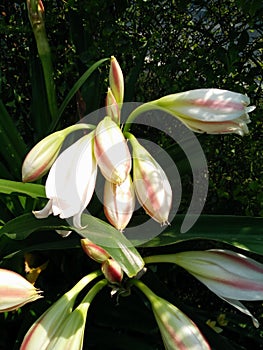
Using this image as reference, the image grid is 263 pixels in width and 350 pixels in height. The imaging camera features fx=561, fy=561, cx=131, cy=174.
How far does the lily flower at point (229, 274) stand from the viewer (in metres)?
0.98

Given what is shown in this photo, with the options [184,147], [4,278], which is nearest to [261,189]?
[184,147]

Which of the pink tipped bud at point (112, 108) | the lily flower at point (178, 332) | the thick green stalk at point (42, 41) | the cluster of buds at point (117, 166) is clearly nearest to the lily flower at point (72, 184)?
the cluster of buds at point (117, 166)

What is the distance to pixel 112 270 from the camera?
1.00m

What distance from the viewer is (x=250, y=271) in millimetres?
996

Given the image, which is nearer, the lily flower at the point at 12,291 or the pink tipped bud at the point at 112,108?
the lily flower at the point at 12,291

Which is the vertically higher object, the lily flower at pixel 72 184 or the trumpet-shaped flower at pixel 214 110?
the trumpet-shaped flower at pixel 214 110

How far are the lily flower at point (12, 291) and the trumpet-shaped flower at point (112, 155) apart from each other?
0.22 meters

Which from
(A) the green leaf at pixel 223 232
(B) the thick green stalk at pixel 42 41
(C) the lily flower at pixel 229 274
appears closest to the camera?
(C) the lily flower at pixel 229 274

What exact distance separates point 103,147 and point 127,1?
36.1 inches

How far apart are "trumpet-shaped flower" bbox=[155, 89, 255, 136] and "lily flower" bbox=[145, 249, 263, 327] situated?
0.23 metres

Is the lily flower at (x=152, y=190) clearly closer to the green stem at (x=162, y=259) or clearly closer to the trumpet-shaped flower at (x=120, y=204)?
the trumpet-shaped flower at (x=120, y=204)

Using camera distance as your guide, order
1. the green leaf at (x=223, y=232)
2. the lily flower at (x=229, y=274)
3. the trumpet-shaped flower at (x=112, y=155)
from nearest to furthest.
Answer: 1. the trumpet-shaped flower at (x=112, y=155)
2. the lily flower at (x=229, y=274)
3. the green leaf at (x=223, y=232)

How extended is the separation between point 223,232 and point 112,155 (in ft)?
1.19

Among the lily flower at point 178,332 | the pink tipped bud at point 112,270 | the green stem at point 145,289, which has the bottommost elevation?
the lily flower at point 178,332
